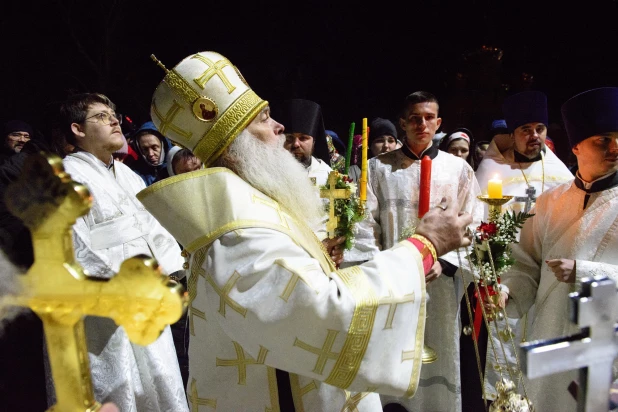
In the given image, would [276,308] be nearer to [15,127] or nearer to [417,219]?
[417,219]

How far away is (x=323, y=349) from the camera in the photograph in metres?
1.63

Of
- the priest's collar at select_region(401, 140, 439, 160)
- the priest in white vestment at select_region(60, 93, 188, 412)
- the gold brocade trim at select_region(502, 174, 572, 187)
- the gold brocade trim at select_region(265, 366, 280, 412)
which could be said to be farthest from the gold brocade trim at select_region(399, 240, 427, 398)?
the gold brocade trim at select_region(502, 174, 572, 187)

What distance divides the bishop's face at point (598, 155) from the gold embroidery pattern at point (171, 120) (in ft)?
7.15

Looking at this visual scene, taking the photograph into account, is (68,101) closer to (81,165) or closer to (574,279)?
(81,165)

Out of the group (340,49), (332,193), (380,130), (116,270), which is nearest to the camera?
(332,193)

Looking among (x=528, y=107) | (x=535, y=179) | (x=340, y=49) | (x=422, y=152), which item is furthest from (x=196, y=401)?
(x=340, y=49)

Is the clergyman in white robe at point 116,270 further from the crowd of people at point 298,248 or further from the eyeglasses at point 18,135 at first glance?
the eyeglasses at point 18,135

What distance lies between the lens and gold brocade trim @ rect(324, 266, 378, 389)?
5.37 ft

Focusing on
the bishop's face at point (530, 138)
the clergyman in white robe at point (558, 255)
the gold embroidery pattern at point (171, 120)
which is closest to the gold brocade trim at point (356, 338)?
the gold embroidery pattern at point (171, 120)

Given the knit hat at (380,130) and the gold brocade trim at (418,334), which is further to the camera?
the knit hat at (380,130)

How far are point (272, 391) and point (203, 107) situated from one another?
110 centimetres

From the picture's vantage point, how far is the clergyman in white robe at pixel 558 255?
9.35 feet

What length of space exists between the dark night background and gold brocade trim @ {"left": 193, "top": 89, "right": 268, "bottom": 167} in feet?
19.2

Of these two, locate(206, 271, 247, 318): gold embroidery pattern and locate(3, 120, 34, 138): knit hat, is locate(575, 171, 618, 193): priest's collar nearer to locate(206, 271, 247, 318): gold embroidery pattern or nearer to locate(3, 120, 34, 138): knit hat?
locate(206, 271, 247, 318): gold embroidery pattern
